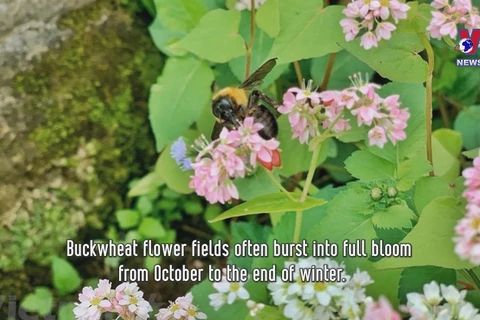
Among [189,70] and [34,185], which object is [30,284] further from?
[189,70]

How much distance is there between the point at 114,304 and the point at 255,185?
340mm

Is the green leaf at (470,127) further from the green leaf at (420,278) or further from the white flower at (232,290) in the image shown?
the white flower at (232,290)

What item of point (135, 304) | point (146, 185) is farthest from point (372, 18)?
point (146, 185)

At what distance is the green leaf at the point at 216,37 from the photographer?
1.11 metres

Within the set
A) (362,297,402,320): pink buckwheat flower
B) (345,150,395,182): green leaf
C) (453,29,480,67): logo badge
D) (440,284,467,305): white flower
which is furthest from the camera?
(453,29,480,67): logo badge

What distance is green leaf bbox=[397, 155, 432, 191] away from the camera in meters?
0.88

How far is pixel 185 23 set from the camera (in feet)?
3.92

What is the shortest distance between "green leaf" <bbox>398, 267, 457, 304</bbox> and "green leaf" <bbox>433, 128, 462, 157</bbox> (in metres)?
0.40

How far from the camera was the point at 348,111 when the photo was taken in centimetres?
94

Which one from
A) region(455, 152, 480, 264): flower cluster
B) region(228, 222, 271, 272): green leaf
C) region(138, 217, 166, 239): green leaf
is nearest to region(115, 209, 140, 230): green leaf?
region(138, 217, 166, 239): green leaf

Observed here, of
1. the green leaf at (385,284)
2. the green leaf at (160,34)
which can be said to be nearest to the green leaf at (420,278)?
the green leaf at (385,284)

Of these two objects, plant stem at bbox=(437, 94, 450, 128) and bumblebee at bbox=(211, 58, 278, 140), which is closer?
bumblebee at bbox=(211, 58, 278, 140)

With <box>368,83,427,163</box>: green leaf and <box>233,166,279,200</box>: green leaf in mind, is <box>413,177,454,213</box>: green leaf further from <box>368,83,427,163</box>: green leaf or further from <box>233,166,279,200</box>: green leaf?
<box>233,166,279,200</box>: green leaf

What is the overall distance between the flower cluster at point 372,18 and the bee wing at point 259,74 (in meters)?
0.12
